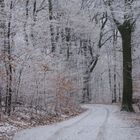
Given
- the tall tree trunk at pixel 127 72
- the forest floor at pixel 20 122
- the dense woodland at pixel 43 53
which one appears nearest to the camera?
the forest floor at pixel 20 122

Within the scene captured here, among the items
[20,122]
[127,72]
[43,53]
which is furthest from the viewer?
[127,72]

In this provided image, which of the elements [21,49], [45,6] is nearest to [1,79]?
[21,49]

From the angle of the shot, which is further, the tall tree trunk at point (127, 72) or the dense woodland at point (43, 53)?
the tall tree trunk at point (127, 72)

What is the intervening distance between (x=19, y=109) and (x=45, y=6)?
16815 millimetres

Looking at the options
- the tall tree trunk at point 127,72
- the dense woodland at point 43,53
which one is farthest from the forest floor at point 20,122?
the tall tree trunk at point 127,72

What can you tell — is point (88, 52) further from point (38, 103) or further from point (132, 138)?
point (132, 138)

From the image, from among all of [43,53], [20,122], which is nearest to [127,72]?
[43,53]

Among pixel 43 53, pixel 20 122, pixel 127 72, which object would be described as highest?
pixel 43 53

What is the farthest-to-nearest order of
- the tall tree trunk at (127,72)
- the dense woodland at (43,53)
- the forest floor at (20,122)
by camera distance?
the tall tree trunk at (127,72), the dense woodland at (43,53), the forest floor at (20,122)

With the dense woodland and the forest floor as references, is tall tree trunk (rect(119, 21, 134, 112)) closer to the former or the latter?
the dense woodland

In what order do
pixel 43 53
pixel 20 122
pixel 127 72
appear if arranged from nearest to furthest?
pixel 20 122, pixel 43 53, pixel 127 72

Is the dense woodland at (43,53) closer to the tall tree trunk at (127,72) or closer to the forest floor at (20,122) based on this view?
the tall tree trunk at (127,72)

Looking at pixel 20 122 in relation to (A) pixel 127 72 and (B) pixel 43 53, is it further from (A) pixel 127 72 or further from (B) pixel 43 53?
(A) pixel 127 72

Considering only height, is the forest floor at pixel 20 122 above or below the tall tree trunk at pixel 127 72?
below
